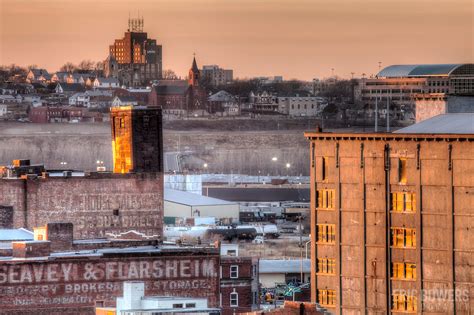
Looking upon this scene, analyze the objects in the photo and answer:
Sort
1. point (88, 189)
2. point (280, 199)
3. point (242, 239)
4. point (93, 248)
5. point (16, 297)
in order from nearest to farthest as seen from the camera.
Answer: point (16, 297), point (93, 248), point (88, 189), point (242, 239), point (280, 199)

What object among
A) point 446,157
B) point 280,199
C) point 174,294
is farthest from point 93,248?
point 280,199

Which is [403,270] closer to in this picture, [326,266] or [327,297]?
[327,297]

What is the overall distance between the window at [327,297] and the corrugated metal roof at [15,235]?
45.2 ft

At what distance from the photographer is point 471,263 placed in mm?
82938

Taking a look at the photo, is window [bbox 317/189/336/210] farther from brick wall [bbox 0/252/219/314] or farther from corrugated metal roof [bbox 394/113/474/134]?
brick wall [bbox 0/252/219/314]

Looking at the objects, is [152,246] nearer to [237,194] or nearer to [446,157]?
[446,157]

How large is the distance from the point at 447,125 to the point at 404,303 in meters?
7.42

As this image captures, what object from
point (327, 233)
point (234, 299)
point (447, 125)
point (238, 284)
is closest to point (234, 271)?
point (238, 284)

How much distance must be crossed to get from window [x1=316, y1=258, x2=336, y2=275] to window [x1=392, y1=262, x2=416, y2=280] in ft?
8.50

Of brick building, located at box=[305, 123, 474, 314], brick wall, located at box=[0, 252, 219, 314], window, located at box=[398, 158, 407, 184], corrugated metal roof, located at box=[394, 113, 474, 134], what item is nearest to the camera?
brick wall, located at box=[0, 252, 219, 314]

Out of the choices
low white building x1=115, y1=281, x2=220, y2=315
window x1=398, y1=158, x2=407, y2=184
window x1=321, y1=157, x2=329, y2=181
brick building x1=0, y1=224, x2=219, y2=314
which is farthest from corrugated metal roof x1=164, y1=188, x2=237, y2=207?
low white building x1=115, y1=281, x2=220, y2=315

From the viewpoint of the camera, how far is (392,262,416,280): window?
84625 millimetres

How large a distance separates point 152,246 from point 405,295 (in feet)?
43.6

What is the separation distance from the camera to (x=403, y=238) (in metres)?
85.1
